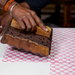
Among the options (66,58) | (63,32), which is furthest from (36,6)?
(66,58)

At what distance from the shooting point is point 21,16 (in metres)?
0.94

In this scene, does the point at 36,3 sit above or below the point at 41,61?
above

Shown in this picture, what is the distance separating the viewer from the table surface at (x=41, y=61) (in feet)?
2.54

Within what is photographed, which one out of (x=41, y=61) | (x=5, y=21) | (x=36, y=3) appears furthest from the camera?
(x=36, y=3)

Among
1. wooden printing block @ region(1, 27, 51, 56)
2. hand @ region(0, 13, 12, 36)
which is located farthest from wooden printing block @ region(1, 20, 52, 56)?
hand @ region(0, 13, 12, 36)

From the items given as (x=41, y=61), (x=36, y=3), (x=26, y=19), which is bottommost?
(x=41, y=61)

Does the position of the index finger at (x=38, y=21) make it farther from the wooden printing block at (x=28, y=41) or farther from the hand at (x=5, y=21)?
the hand at (x=5, y=21)

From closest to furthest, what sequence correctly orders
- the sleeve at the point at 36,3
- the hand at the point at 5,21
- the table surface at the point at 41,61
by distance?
the table surface at the point at 41,61 → the hand at the point at 5,21 → the sleeve at the point at 36,3

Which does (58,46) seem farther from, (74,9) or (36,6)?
(74,9)

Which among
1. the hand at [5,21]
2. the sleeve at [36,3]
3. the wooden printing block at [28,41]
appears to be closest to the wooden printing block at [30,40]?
the wooden printing block at [28,41]

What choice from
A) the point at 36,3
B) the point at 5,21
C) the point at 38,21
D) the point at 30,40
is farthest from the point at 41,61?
the point at 36,3

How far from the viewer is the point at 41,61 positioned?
886 mm

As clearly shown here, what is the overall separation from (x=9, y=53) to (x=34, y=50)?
190 mm

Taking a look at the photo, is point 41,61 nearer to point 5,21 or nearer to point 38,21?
point 38,21
